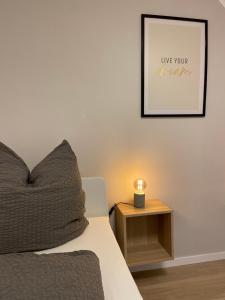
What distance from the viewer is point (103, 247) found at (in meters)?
1.21

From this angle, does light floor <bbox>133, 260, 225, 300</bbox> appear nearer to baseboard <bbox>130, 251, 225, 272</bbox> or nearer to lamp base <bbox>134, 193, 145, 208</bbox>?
baseboard <bbox>130, 251, 225, 272</bbox>

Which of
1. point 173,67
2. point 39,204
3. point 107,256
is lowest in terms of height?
point 107,256

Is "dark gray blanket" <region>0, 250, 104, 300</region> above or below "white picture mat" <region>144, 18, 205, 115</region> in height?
below

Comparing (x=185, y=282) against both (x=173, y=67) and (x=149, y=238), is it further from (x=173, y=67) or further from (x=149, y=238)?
(x=173, y=67)

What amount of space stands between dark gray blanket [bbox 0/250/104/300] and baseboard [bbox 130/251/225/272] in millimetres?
1210

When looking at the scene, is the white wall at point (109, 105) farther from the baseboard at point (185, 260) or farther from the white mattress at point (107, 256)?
the white mattress at point (107, 256)

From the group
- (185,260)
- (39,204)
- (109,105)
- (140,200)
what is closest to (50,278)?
(39,204)

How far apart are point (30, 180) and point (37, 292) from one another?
0.66 m

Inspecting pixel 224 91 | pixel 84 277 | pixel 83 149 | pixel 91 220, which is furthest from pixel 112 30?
pixel 84 277

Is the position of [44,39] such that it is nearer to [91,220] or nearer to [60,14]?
[60,14]

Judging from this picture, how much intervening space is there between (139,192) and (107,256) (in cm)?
71

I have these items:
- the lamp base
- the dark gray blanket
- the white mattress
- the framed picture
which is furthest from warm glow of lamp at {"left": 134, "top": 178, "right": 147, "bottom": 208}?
the dark gray blanket

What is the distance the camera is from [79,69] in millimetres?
1703

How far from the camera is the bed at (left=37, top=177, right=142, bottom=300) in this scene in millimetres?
931
